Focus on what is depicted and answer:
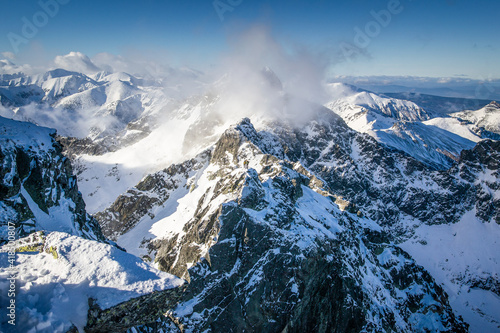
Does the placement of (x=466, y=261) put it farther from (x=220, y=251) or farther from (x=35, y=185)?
(x=35, y=185)

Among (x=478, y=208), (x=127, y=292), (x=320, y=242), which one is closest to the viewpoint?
(x=127, y=292)

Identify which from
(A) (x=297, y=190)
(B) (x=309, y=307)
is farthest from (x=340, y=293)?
(A) (x=297, y=190)

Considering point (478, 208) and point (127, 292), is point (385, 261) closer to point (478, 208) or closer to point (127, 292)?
point (127, 292)

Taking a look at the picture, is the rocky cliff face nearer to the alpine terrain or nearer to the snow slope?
the alpine terrain

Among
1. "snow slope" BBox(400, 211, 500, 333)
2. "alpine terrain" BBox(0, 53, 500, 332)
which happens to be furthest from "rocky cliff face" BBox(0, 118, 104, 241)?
"snow slope" BBox(400, 211, 500, 333)

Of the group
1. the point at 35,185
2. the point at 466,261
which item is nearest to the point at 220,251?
the point at 35,185

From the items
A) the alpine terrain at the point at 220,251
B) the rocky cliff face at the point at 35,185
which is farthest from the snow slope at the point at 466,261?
the rocky cliff face at the point at 35,185

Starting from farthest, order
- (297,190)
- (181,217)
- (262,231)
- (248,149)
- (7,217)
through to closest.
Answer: (248,149) → (181,217) → (297,190) → (262,231) → (7,217)

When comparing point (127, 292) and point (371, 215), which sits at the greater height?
point (127, 292)
